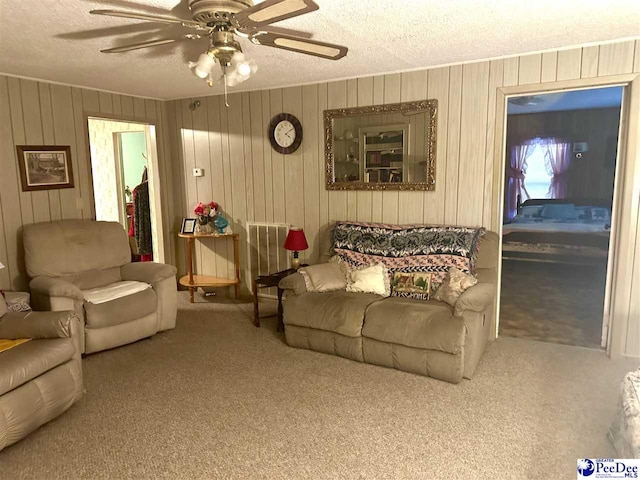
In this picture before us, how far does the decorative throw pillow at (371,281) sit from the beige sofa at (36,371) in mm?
2104

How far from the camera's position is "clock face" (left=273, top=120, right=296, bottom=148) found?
4.82 m

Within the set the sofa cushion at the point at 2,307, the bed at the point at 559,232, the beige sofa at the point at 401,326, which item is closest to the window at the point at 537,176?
the bed at the point at 559,232

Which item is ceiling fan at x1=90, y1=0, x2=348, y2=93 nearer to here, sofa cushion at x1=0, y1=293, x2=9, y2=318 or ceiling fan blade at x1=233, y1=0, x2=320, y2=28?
ceiling fan blade at x1=233, y1=0, x2=320, y2=28

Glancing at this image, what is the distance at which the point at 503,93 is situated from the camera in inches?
147

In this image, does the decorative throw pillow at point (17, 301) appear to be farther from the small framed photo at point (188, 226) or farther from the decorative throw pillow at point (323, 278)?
the decorative throw pillow at point (323, 278)

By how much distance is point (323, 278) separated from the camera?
399cm

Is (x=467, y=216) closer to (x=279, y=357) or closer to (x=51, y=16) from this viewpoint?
(x=279, y=357)

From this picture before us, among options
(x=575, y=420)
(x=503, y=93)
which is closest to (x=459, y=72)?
(x=503, y=93)

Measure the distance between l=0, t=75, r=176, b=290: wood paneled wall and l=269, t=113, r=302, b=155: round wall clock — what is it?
65.8 inches

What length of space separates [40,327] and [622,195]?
13.5 ft

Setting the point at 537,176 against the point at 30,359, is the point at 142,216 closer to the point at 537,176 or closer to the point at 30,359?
the point at 30,359

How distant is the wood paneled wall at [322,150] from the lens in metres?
3.63

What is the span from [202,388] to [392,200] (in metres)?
2.36

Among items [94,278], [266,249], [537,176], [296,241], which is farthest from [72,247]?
[537,176]
